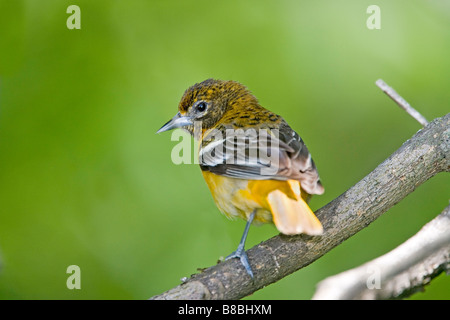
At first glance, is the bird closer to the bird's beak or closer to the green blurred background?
the bird's beak

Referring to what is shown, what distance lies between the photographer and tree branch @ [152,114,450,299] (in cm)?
299

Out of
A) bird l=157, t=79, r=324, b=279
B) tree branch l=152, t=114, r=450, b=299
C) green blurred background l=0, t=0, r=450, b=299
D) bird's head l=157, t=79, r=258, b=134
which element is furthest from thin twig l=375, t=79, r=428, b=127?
green blurred background l=0, t=0, r=450, b=299

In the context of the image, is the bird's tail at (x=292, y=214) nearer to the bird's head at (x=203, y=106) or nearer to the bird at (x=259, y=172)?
the bird at (x=259, y=172)

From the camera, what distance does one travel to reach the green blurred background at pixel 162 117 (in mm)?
4613

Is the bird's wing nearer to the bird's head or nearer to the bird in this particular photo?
the bird

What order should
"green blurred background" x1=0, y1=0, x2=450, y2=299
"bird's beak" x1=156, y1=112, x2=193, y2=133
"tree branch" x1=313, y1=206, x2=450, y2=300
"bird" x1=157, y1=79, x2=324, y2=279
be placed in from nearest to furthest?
"tree branch" x1=313, y1=206, x2=450, y2=300
"bird" x1=157, y1=79, x2=324, y2=279
"bird's beak" x1=156, y1=112, x2=193, y2=133
"green blurred background" x1=0, y1=0, x2=450, y2=299

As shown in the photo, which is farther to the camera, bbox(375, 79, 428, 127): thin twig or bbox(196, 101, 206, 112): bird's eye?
bbox(196, 101, 206, 112): bird's eye

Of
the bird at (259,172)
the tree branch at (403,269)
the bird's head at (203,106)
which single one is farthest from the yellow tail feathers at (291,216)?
the bird's head at (203,106)

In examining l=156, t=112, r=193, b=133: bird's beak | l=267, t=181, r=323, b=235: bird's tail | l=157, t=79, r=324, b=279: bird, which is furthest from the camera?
l=156, t=112, r=193, b=133: bird's beak

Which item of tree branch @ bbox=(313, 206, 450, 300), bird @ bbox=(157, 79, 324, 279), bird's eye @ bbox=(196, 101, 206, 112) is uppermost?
bird's eye @ bbox=(196, 101, 206, 112)

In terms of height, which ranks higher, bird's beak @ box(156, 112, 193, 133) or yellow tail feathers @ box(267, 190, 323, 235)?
bird's beak @ box(156, 112, 193, 133)

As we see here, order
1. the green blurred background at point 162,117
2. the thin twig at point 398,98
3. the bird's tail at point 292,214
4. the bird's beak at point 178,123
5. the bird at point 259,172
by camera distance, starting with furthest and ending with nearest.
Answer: the green blurred background at point 162,117
the bird's beak at point 178,123
the thin twig at point 398,98
the bird at point 259,172
the bird's tail at point 292,214

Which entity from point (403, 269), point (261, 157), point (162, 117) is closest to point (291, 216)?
point (261, 157)
